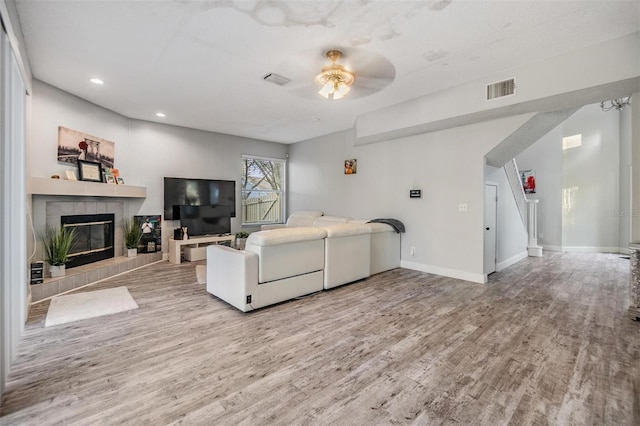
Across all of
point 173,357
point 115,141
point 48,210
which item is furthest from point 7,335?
point 115,141

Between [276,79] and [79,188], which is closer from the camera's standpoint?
[276,79]

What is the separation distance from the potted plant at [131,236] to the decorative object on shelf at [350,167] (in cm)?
445

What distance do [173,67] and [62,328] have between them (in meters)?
3.08

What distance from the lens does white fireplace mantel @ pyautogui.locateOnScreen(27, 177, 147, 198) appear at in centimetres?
367

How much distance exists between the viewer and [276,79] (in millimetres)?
3734

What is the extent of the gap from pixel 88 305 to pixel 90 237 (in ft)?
6.36

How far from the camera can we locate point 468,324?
2.86m

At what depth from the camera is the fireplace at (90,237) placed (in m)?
4.38

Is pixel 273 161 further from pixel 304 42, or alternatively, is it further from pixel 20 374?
pixel 20 374

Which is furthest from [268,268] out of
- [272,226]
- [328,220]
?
[272,226]

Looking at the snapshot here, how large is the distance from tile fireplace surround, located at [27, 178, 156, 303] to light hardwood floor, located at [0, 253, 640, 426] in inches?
20.3

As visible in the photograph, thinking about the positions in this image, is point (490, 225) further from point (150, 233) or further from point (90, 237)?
→ point (90, 237)

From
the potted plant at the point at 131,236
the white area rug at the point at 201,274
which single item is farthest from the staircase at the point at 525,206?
the potted plant at the point at 131,236

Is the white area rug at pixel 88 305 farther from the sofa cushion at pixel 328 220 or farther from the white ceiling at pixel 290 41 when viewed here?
the sofa cushion at pixel 328 220
